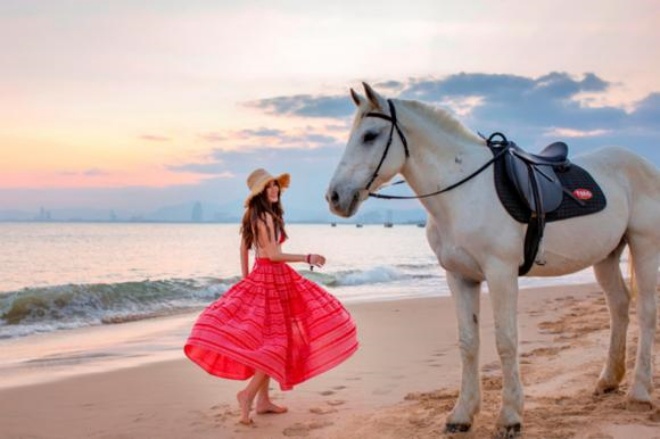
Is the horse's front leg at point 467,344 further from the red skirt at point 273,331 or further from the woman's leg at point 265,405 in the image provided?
the woman's leg at point 265,405

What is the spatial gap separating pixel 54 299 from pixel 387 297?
7027 millimetres

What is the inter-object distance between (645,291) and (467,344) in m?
1.52

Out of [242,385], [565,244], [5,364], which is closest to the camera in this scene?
[565,244]

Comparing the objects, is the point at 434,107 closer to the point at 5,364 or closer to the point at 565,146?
the point at 565,146

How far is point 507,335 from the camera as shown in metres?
4.11

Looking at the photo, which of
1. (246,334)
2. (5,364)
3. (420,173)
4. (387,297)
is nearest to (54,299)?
(5,364)

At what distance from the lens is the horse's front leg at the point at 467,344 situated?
4.38 m

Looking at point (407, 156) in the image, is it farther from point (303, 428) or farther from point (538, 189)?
point (303, 428)

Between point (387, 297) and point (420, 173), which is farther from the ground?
point (420, 173)

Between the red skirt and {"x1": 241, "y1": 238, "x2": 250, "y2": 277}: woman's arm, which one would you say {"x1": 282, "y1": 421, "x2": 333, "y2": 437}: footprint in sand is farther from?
{"x1": 241, "y1": 238, "x2": 250, "y2": 277}: woman's arm

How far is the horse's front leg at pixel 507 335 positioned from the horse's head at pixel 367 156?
87cm

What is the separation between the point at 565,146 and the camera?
4957 millimetres

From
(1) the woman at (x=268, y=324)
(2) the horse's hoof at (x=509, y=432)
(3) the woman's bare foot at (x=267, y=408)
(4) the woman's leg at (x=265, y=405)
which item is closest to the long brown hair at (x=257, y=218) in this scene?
(1) the woman at (x=268, y=324)

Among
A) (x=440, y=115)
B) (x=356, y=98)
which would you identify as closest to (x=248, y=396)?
(x=356, y=98)
